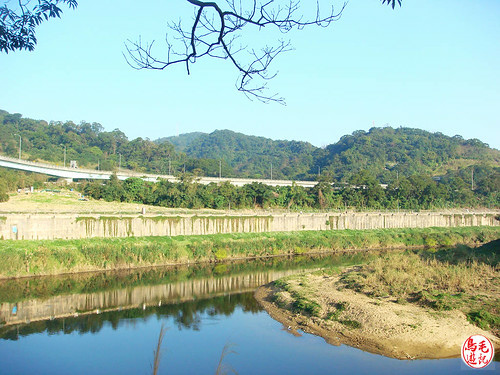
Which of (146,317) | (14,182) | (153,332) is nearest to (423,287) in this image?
(153,332)

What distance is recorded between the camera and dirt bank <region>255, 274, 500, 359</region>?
18.7 meters

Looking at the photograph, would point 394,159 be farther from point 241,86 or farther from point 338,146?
point 241,86

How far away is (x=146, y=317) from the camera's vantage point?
24.3m

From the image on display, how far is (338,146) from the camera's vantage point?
141 meters

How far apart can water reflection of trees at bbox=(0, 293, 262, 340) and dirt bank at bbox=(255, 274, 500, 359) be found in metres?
2.88

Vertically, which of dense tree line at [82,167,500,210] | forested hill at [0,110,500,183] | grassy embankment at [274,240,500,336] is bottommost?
grassy embankment at [274,240,500,336]

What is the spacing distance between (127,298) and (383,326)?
14773 mm

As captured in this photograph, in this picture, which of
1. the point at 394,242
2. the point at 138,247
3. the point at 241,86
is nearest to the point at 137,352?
the point at 241,86

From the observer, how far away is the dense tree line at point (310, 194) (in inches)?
2250

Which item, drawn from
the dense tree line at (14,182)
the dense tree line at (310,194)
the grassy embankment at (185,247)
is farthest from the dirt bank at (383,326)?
the dense tree line at (14,182)

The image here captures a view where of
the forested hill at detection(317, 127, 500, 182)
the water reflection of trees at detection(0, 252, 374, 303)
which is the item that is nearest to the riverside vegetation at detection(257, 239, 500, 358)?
the water reflection of trees at detection(0, 252, 374, 303)

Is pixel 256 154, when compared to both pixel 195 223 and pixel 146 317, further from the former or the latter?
pixel 146 317

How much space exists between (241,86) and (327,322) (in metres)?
15.9

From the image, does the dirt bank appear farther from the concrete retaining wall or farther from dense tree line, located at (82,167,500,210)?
dense tree line, located at (82,167,500,210)
